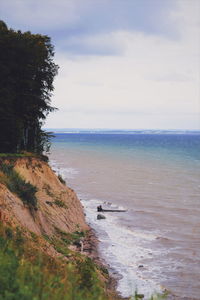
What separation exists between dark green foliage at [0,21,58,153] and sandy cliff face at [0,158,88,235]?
10.6 feet

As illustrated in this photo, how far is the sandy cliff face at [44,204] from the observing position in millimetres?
16925

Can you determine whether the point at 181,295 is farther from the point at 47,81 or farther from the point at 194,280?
the point at 47,81

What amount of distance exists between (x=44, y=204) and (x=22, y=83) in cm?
1220

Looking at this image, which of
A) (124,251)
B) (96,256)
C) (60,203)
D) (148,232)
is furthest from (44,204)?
(148,232)

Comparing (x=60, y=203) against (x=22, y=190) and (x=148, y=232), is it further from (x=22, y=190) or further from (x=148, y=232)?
(x=148, y=232)

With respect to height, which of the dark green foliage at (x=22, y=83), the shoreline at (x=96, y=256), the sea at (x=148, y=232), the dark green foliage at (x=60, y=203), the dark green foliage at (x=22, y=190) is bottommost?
the sea at (x=148, y=232)

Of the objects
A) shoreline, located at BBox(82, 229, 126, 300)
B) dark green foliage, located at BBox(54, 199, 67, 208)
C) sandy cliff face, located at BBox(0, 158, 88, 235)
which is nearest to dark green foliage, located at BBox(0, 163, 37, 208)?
sandy cliff face, located at BBox(0, 158, 88, 235)

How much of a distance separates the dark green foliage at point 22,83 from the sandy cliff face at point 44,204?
3243 mm

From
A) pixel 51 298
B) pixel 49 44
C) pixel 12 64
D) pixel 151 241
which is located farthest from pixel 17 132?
pixel 51 298

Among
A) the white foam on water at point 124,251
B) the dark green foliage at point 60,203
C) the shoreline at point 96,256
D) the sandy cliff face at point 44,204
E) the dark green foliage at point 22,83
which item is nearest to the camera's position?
the shoreline at point 96,256

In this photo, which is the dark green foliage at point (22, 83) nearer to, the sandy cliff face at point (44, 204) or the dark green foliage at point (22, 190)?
the sandy cliff face at point (44, 204)

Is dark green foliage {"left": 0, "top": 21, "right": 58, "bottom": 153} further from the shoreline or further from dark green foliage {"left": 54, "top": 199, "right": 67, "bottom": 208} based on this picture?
the shoreline

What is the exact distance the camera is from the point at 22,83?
29938 millimetres

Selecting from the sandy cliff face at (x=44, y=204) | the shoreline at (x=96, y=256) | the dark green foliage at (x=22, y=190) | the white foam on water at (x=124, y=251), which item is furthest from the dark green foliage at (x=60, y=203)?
the dark green foliage at (x=22, y=190)
